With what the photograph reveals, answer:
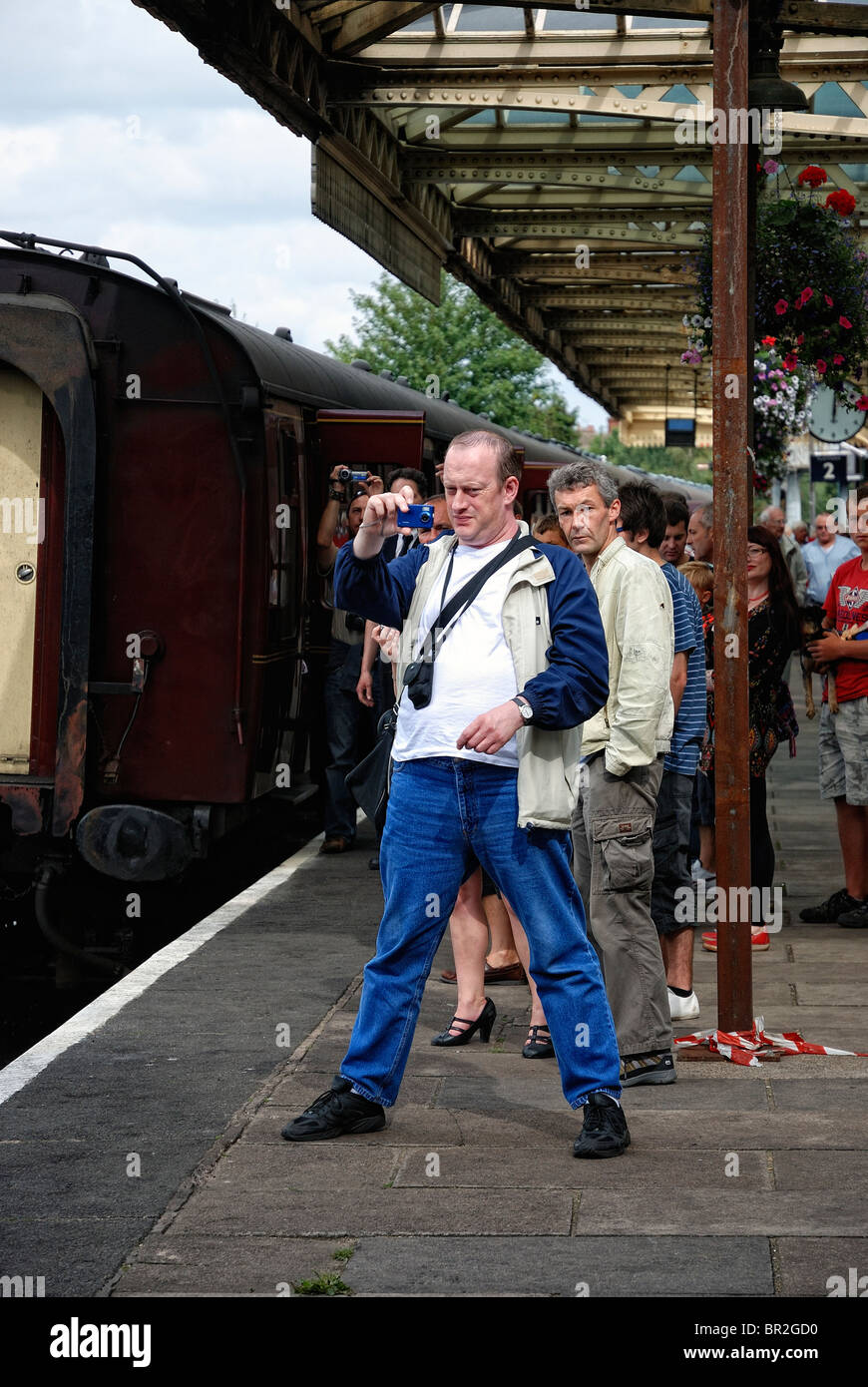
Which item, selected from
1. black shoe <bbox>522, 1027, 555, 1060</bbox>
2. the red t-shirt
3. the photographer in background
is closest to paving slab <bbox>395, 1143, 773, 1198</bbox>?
black shoe <bbox>522, 1027, 555, 1060</bbox>

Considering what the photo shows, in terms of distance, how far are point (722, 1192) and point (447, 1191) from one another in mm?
692

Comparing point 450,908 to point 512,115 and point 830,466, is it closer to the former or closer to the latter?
point 512,115

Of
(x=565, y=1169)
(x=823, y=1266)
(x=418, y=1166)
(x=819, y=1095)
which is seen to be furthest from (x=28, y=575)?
(x=823, y=1266)

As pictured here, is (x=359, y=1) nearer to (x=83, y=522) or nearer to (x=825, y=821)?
(x=83, y=522)

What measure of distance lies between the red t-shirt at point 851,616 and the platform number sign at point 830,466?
54.3 ft

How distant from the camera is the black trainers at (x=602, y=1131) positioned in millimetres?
5129

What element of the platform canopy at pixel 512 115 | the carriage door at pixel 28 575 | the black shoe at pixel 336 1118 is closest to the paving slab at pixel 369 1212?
the black shoe at pixel 336 1118

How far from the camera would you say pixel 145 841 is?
8.55 m

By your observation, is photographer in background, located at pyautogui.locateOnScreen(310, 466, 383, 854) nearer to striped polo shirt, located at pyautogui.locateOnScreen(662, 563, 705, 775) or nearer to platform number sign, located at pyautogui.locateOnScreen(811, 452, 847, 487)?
striped polo shirt, located at pyautogui.locateOnScreen(662, 563, 705, 775)

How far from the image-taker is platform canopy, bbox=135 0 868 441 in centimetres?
1066

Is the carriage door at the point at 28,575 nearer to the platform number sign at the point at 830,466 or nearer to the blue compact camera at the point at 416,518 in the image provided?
the blue compact camera at the point at 416,518

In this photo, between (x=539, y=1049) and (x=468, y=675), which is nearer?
(x=468, y=675)

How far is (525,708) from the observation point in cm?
500

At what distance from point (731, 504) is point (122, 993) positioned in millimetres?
2927
